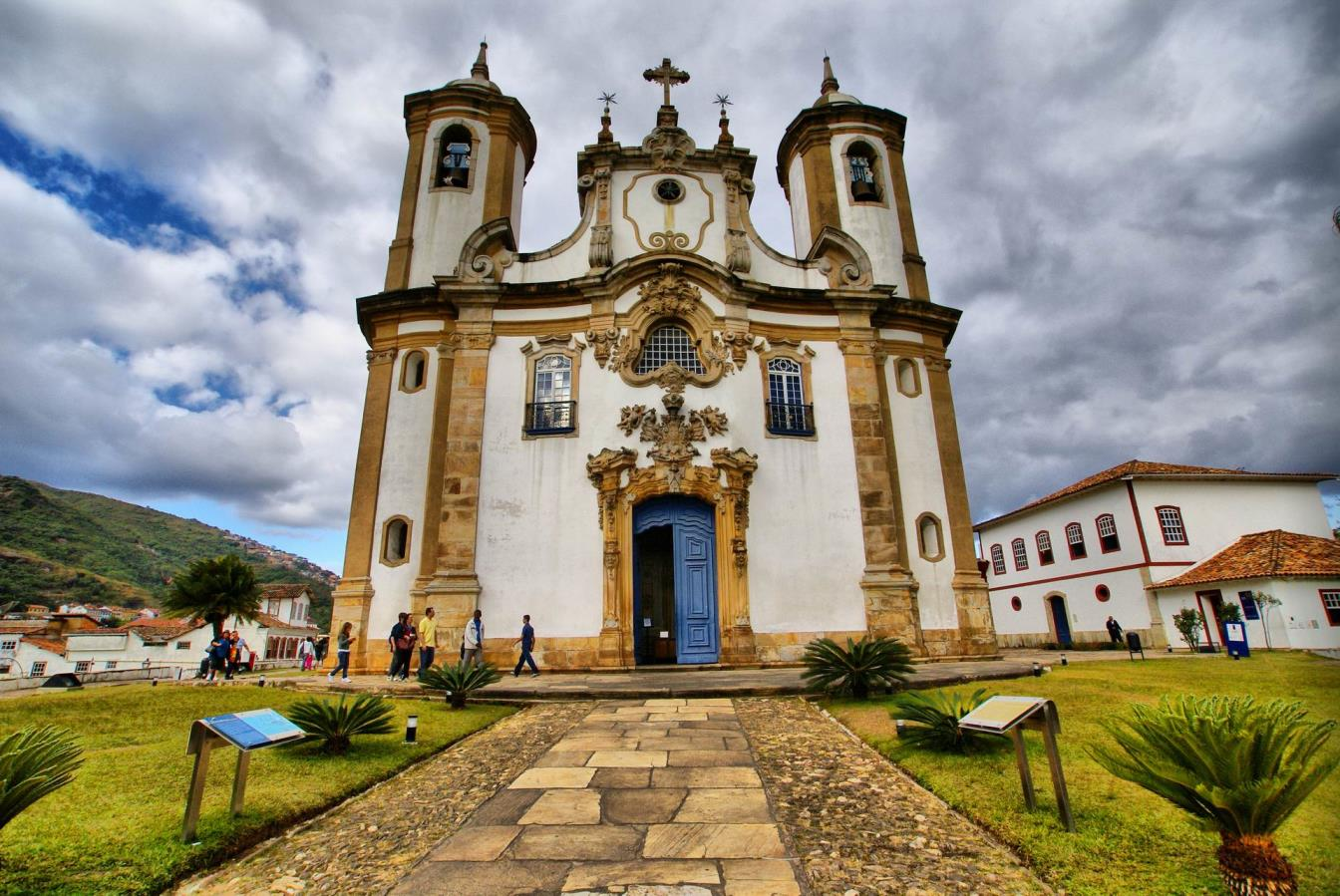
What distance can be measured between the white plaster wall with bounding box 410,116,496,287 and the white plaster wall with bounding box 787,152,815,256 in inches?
312

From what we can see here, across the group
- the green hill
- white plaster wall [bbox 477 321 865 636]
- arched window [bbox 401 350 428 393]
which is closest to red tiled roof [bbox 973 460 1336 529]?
white plaster wall [bbox 477 321 865 636]

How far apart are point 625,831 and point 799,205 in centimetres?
1818

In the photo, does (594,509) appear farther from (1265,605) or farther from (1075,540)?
(1075,540)

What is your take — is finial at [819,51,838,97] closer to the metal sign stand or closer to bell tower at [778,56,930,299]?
A: bell tower at [778,56,930,299]

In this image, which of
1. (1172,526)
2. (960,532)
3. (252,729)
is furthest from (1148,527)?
(252,729)

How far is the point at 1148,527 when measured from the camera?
23500 millimetres

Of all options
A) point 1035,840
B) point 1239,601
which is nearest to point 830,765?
point 1035,840

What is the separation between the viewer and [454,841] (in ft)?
11.7

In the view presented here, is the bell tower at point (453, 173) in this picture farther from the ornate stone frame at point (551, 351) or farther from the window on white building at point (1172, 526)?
the window on white building at point (1172, 526)

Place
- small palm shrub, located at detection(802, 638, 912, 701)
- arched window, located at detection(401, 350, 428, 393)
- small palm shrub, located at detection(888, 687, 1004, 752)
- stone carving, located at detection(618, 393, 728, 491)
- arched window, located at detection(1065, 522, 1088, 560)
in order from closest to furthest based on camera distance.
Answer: small palm shrub, located at detection(888, 687, 1004, 752)
small palm shrub, located at detection(802, 638, 912, 701)
stone carving, located at detection(618, 393, 728, 491)
arched window, located at detection(401, 350, 428, 393)
arched window, located at detection(1065, 522, 1088, 560)

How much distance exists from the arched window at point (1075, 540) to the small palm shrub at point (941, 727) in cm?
2543

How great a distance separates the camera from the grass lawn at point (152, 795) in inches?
122

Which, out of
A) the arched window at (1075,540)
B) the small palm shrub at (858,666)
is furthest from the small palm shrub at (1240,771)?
the arched window at (1075,540)

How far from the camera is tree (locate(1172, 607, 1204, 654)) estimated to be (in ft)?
65.3
